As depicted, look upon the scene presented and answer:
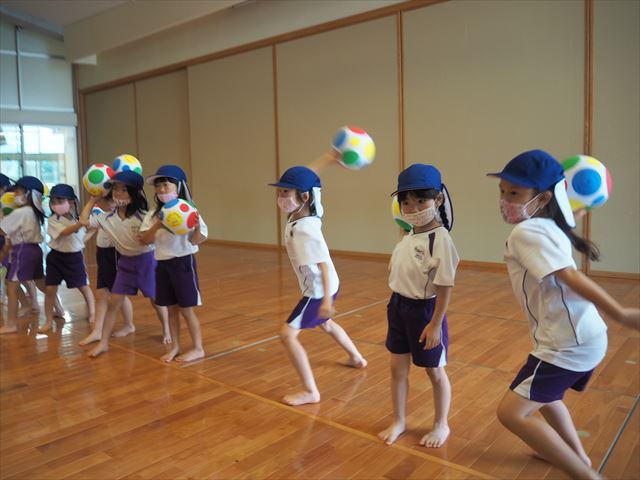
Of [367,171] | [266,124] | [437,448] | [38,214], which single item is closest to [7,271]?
[38,214]

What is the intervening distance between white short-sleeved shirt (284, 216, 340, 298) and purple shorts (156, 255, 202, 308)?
872mm

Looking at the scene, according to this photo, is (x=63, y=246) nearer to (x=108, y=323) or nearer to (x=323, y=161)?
(x=108, y=323)

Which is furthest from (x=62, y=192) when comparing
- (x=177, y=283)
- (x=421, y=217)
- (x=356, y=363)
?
(x=421, y=217)

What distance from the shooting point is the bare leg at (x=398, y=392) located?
2293 mm

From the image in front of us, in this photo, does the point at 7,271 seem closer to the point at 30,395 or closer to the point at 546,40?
the point at 30,395

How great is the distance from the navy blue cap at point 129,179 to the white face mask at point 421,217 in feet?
6.39

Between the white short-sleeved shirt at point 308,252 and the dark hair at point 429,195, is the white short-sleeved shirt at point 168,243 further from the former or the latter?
the dark hair at point 429,195

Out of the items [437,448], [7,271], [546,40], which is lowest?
[437,448]

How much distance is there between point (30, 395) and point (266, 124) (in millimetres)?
6855

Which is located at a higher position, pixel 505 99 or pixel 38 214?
pixel 505 99

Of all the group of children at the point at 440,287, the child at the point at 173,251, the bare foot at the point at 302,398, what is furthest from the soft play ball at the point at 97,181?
the bare foot at the point at 302,398

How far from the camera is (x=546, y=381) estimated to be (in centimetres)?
177

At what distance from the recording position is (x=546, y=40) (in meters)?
6.21

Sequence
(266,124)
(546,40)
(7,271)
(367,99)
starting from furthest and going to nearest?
(266,124), (367,99), (546,40), (7,271)
